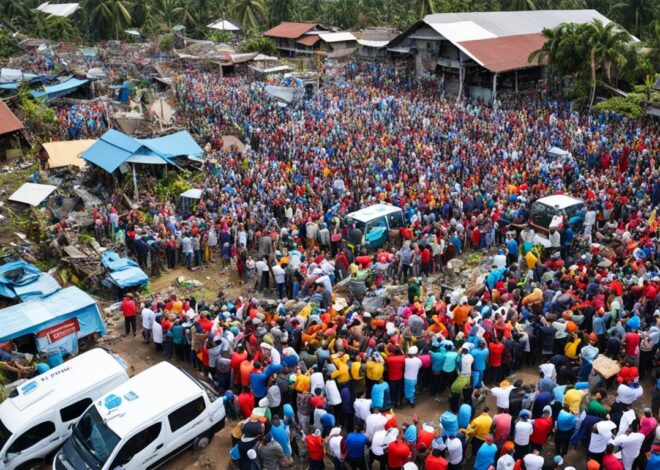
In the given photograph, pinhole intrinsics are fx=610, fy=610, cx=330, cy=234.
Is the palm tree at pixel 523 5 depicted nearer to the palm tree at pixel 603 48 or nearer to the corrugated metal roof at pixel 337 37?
the corrugated metal roof at pixel 337 37

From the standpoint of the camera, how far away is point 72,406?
1063 centimetres

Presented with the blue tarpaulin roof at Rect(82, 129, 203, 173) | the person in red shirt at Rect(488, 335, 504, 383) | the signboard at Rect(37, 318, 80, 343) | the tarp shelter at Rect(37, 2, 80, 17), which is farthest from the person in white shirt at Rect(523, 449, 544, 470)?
the tarp shelter at Rect(37, 2, 80, 17)

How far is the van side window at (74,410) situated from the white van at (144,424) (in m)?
0.75

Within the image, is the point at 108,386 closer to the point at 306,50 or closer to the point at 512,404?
the point at 512,404

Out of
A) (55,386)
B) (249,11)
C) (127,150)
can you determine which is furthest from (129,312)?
(249,11)

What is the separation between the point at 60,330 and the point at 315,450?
6970mm

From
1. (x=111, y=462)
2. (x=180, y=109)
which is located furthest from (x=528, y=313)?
(x=180, y=109)

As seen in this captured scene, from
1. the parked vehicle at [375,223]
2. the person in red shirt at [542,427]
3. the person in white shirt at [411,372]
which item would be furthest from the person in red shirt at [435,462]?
the parked vehicle at [375,223]

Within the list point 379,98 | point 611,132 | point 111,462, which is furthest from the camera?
point 379,98

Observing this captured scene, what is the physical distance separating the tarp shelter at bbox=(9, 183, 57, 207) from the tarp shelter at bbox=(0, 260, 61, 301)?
6285 millimetres

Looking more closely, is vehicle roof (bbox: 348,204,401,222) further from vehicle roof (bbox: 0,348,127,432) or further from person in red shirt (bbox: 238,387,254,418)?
vehicle roof (bbox: 0,348,127,432)

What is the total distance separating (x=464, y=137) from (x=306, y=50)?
105 ft

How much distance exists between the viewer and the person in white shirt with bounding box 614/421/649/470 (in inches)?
349

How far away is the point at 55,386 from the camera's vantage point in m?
10.8
